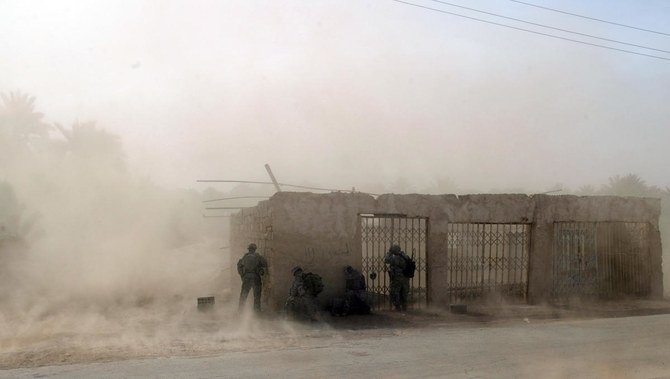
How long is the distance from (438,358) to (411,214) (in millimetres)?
6390

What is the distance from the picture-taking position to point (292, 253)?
46.8ft

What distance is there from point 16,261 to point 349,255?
1483 centimetres

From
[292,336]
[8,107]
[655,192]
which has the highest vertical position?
[8,107]

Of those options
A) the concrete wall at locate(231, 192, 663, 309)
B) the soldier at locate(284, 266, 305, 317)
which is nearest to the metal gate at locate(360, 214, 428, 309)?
the concrete wall at locate(231, 192, 663, 309)

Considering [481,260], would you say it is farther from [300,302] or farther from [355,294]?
[300,302]

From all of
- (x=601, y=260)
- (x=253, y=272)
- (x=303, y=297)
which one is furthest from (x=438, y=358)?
(x=601, y=260)

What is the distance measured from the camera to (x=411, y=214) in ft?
50.0

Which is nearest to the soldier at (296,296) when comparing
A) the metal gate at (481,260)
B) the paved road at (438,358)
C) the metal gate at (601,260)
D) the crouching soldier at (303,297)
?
the crouching soldier at (303,297)

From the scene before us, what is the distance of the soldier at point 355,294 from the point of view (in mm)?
13862

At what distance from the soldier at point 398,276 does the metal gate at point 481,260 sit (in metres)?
1.48

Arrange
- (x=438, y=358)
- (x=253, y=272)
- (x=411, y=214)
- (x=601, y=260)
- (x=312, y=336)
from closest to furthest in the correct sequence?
(x=438, y=358) < (x=312, y=336) < (x=253, y=272) < (x=411, y=214) < (x=601, y=260)

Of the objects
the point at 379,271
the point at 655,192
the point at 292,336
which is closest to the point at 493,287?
the point at 379,271

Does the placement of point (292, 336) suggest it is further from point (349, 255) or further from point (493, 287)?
point (493, 287)

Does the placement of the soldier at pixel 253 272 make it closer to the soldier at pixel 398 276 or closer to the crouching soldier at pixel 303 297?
the crouching soldier at pixel 303 297
